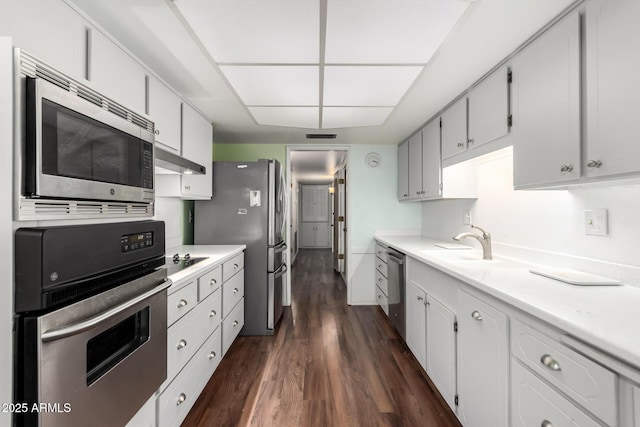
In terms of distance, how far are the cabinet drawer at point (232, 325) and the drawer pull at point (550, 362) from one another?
199 centimetres

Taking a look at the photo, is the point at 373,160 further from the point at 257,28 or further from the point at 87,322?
the point at 87,322

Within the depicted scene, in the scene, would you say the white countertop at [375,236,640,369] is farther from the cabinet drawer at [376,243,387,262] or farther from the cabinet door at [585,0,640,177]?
the cabinet drawer at [376,243,387,262]

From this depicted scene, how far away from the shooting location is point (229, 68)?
5.63 ft

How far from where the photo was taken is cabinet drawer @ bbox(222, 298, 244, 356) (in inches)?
86.8

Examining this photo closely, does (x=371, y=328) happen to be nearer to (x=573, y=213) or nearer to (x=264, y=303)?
(x=264, y=303)

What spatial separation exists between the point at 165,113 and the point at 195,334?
1471mm

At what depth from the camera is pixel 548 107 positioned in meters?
1.29

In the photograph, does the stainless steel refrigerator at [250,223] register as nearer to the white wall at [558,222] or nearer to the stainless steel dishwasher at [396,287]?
the stainless steel dishwasher at [396,287]

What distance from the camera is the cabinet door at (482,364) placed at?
117cm

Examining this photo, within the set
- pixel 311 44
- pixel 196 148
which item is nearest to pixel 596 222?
pixel 311 44

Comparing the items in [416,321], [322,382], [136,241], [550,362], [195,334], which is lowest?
[322,382]

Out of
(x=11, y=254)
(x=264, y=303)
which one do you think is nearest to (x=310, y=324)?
(x=264, y=303)

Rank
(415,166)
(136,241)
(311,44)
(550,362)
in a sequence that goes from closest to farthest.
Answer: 1. (550,362)
2. (136,241)
3. (311,44)
4. (415,166)

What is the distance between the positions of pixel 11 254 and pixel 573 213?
224 centimetres
